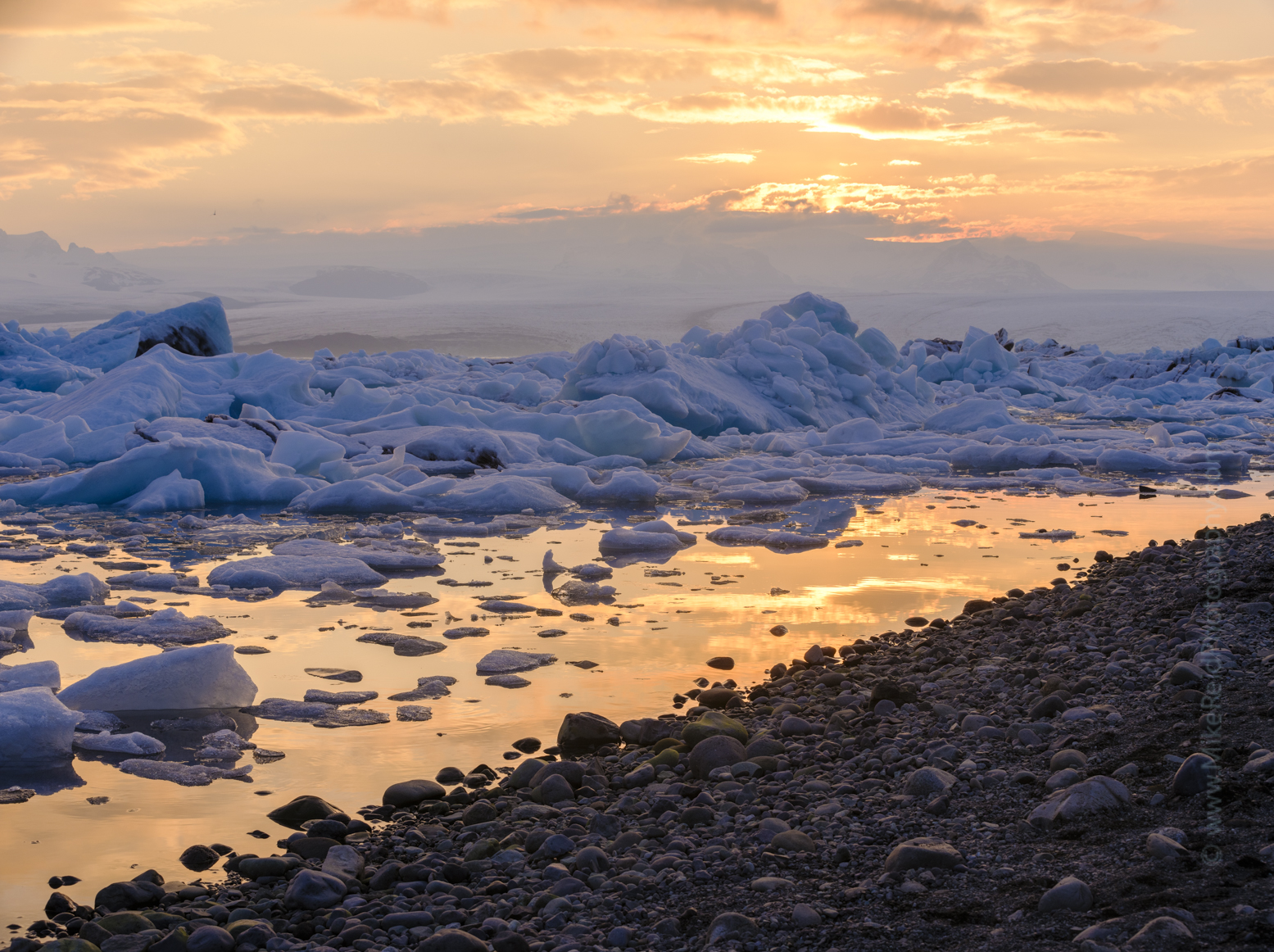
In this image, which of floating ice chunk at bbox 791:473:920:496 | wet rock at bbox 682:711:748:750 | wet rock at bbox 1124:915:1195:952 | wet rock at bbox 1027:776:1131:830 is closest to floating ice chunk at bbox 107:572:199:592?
wet rock at bbox 682:711:748:750

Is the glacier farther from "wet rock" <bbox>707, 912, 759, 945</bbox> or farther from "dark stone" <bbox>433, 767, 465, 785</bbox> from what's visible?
A: "wet rock" <bbox>707, 912, 759, 945</bbox>

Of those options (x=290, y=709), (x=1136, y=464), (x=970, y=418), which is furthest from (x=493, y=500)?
(x=970, y=418)

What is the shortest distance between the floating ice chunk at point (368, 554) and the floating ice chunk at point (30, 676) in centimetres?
275

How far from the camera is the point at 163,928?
2568mm

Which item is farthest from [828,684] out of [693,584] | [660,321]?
[660,321]

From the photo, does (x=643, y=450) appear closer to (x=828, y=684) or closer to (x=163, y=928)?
(x=828, y=684)

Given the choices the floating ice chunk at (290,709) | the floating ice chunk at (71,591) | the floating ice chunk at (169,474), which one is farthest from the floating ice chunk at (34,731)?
the floating ice chunk at (169,474)

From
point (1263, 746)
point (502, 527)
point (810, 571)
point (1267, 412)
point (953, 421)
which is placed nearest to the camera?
point (1263, 746)

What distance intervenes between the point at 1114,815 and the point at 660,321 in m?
69.0

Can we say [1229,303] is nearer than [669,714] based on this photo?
No

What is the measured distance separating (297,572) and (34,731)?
299 cm

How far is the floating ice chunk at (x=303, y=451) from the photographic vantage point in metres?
11.5

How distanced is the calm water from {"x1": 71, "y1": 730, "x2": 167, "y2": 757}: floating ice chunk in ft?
0.33

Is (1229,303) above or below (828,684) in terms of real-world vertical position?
above
